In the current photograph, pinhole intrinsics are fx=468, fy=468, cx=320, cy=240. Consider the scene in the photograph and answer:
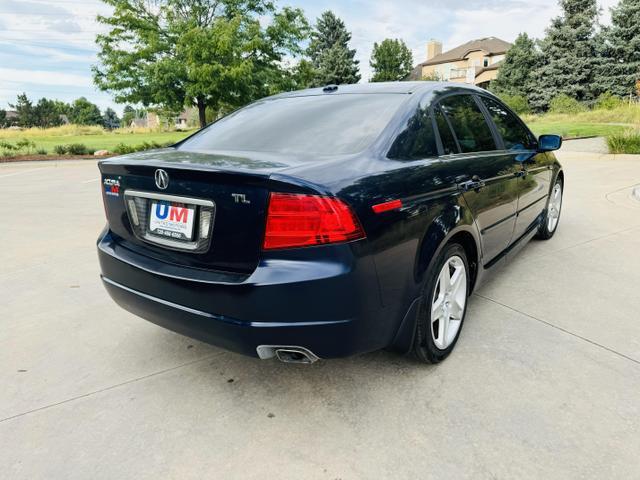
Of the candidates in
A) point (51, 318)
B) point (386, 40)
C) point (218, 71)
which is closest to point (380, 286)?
point (51, 318)

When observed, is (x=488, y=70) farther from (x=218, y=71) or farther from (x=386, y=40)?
(x=218, y=71)

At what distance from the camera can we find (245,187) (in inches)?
75.9

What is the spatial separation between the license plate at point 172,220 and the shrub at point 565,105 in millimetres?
37382

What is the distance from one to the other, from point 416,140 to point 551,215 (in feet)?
10.7

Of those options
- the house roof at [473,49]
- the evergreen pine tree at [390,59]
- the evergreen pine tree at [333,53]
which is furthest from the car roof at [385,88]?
the house roof at [473,49]

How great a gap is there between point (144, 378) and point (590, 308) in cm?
303

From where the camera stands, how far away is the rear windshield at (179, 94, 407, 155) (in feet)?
7.91

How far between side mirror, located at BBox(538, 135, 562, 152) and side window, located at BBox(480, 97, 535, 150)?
78 millimetres

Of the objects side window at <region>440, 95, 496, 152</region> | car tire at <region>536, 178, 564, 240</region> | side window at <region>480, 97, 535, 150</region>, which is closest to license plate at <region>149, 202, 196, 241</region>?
side window at <region>440, 95, 496, 152</region>

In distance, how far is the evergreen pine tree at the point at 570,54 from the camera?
119 feet

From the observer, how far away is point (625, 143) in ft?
42.1

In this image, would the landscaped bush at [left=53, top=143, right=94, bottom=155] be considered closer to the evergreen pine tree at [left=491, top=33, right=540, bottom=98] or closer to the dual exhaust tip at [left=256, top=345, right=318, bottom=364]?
the dual exhaust tip at [left=256, top=345, right=318, bottom=364]

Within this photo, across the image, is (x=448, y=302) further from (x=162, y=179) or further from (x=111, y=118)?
(x=111, y=118)

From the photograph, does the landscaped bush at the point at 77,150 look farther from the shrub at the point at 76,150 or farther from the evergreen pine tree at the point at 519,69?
the evergreen pine tree at the point at 519,69
